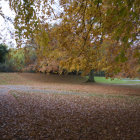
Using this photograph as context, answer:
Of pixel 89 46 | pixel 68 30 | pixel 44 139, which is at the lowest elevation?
pixel 44 139

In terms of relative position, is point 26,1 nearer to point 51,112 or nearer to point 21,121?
point 21,121

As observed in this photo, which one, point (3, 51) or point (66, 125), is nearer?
point (66, 125)

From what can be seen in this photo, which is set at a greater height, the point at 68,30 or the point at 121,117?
the point at 68,30

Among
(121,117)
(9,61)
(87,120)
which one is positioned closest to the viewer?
(87,120)

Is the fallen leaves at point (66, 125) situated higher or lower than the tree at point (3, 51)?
lower

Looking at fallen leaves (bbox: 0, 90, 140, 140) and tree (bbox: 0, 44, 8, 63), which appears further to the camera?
tree (bbox: 0, 44, 8, 63)

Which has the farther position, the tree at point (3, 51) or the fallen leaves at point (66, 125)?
the tree at point (3, 51)

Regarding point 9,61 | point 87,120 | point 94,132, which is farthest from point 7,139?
point 9,61

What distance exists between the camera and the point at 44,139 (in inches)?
139

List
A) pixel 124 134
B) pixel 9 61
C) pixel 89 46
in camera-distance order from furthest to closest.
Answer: pixel 9 61 → pixel 89 46 → pixel 124 134

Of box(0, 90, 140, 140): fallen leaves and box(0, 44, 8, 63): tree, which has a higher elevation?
box(0, 44, 8, 63): tree

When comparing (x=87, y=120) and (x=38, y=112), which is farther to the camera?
(x=38, y=112)

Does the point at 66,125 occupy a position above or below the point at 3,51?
below

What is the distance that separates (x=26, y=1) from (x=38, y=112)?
3649 mm
